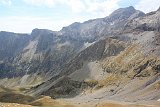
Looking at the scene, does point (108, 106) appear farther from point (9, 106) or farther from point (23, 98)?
point (9, 106)

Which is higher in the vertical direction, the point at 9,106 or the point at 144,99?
the point at 9,106

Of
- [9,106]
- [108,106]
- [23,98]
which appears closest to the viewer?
[9,106]

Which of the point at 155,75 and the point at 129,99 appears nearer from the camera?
the point at 129,99

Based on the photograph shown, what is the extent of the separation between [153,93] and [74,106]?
67.4m

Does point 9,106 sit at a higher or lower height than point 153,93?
higher

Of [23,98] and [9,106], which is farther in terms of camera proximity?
[23,98]

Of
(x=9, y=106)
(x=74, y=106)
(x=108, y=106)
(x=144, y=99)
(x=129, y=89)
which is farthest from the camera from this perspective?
(x=129, y=89)

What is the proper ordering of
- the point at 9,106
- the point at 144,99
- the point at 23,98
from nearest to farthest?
the point at 9,106 < the point at 23,98 < the point at 144,99

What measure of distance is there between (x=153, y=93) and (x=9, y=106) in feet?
368

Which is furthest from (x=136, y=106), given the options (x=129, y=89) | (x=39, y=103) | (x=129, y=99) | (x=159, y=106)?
(x=129, y=89)

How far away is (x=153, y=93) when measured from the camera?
168m

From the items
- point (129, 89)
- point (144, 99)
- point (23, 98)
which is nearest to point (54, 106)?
point (23, 98)

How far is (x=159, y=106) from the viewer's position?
130m

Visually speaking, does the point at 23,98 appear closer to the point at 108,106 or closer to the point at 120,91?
the point at 108,106
